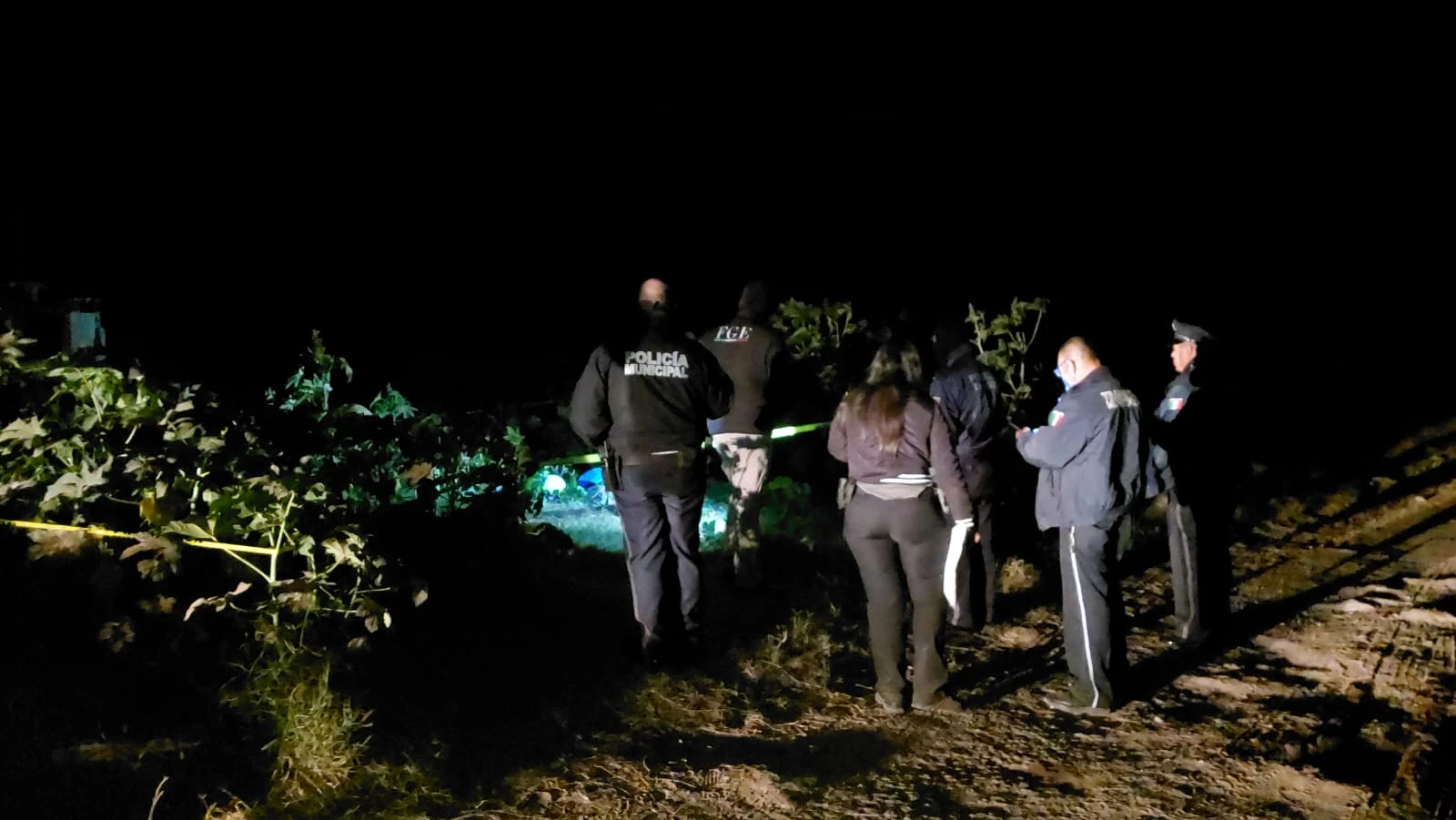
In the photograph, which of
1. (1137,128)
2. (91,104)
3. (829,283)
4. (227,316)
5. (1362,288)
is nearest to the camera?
(227,316)

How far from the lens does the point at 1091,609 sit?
468 cm

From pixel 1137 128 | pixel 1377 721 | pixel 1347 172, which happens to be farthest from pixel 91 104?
pixel 1347 172

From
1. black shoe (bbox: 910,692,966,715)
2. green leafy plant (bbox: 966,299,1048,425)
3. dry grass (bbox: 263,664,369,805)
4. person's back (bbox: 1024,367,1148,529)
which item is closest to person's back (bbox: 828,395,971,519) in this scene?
person's back (bbox: 1024,367,1148,529)

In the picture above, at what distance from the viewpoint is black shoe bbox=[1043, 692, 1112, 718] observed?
4703 millimetres

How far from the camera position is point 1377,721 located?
4684 mm

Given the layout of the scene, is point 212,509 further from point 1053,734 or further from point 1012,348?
point 1012,348

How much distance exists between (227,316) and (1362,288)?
23801mm

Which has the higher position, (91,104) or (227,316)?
A: (91,104)

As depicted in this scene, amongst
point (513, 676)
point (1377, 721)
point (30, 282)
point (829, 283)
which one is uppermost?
point (829, 283)

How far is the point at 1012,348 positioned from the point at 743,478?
233 cm

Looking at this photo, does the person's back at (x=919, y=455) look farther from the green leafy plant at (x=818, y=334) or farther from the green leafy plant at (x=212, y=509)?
the green leafy plant at (x=818, y=334)

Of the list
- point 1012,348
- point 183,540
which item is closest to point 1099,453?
point 1012,348

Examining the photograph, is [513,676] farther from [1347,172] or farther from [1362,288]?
[1347,172]

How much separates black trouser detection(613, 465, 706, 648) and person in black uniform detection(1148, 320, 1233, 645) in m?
2.35
